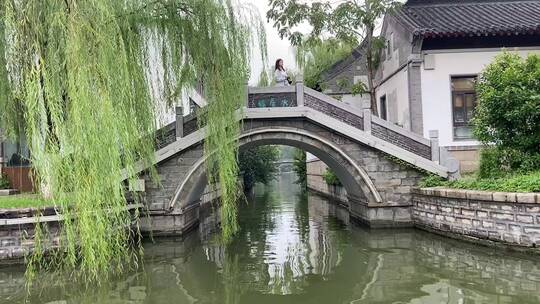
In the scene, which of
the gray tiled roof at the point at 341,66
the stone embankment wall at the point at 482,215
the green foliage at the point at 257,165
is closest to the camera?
the stone embankment wall at the point at 482,215

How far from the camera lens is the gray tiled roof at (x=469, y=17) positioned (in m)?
11.2

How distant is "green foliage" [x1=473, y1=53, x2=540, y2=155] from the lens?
7.92 meters

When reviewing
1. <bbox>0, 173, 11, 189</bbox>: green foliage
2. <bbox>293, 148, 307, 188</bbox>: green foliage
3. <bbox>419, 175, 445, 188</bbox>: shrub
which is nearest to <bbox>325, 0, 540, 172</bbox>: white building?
<bbox>419, 175, 445, 188</bbox>: shrub

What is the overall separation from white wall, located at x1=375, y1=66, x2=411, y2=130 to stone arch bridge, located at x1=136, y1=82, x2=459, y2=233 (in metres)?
2.14

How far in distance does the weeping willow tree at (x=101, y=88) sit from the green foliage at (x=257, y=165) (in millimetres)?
17167

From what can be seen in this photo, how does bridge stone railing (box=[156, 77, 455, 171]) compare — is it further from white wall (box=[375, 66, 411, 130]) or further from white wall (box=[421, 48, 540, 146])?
white wall (box=[375, 66, 411, 130])

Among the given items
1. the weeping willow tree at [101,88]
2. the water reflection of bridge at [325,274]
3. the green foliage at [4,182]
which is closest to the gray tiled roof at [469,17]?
the water reflection of bridge at [325,274]

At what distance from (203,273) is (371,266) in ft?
8.31

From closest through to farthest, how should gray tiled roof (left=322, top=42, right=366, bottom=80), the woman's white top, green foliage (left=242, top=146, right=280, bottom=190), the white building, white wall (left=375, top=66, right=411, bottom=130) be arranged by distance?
the woman's white top < the white building < white wall (left=375, top=66, right=411, bottom=130) < gray tiled roof (left=322, top=42, right=366, bottom=80) < green foliage (left=242, top=146, right=280, bottom=190)

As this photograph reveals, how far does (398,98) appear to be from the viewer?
13039 mm

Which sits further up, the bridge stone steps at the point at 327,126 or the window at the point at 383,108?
the window at the point at 383,108

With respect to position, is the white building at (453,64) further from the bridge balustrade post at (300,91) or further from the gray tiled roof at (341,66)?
the gray tiled roof at (341,66)

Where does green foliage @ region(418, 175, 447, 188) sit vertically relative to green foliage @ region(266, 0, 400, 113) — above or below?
below

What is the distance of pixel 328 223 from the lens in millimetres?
12781
